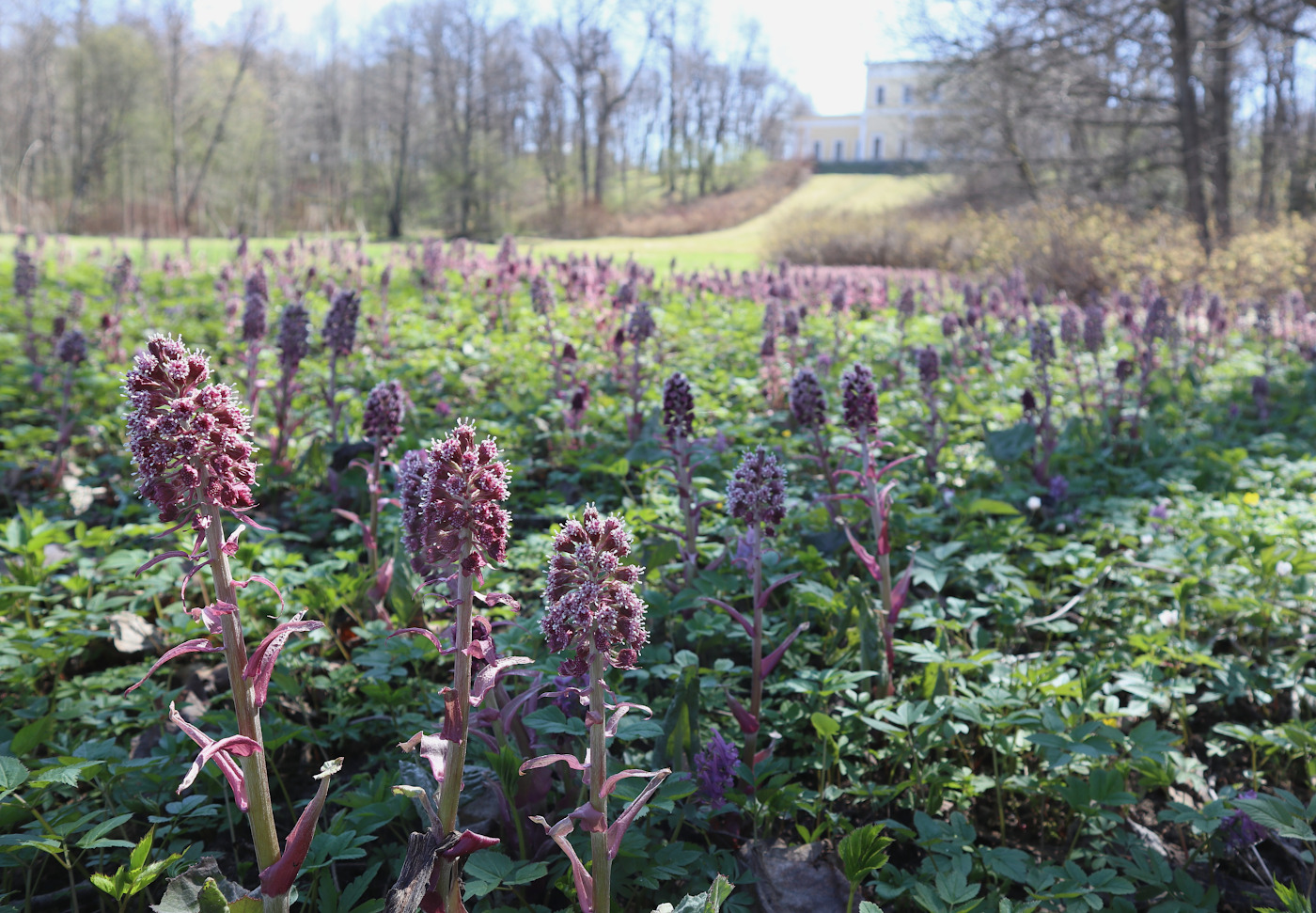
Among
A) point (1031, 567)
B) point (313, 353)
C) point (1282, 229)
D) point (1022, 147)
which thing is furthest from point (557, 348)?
point (1022, 147)

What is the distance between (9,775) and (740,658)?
82.0 inches

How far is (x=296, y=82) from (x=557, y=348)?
155 feet

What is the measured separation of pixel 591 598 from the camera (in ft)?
4.88

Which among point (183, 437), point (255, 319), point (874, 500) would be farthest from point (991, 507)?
point (255, 319)

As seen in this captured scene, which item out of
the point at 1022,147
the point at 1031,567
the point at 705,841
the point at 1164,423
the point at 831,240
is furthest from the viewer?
the point at 1022,147

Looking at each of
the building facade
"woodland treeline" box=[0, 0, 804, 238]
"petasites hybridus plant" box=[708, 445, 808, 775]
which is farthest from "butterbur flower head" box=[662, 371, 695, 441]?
the building facade

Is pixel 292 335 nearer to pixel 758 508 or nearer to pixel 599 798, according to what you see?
pixel 758 508

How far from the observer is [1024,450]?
179 inches

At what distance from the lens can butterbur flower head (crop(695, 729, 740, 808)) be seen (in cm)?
202

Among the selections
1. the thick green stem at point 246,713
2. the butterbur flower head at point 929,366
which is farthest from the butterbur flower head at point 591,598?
the butterbur flower head at point 929,366

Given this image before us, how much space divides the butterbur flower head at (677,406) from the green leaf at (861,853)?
175 centimetres

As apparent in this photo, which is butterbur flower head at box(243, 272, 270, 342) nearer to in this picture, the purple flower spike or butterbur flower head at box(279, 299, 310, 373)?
butterbur flower head at box(279, 299, 310, 373)

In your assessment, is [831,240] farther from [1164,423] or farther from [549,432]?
[549,432]

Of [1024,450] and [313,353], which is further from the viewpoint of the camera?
[313,353]
